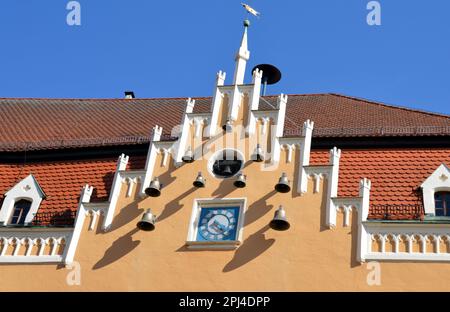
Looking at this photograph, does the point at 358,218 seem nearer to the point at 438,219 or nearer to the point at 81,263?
the point at 438,219

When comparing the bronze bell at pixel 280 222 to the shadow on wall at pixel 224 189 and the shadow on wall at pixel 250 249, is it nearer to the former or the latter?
the shadow on wall at pixel 250 249

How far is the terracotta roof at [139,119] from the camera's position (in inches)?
714

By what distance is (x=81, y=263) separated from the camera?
15.3 m

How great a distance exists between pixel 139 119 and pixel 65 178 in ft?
12.0

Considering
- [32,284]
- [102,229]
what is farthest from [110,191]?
[32,284]

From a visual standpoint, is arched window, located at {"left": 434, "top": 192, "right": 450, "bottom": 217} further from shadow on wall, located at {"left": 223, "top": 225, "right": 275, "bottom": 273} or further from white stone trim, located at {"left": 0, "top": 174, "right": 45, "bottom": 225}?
white stone trim, located at {"left": 0, "top": 174, "right": 45, "bottom": 225}

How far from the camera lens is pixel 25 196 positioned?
17344 mm

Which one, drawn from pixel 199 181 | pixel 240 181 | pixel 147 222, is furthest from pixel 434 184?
pixel 147 222

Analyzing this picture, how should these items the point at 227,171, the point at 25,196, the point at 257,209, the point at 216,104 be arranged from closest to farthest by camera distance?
the point at 257,209
the point at 227,171
the point at 216,104
the point at 25,196

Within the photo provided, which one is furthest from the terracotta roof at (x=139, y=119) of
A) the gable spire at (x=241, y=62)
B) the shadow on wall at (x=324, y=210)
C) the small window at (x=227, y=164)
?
the shadow on wall at (x=324, y=210)

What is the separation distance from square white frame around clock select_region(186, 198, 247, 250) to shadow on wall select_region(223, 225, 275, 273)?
0.14 meters

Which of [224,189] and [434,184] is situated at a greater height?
[434,184]

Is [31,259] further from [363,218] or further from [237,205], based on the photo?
[363,218]

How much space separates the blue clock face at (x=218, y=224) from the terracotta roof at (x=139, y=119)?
2.70 meters
